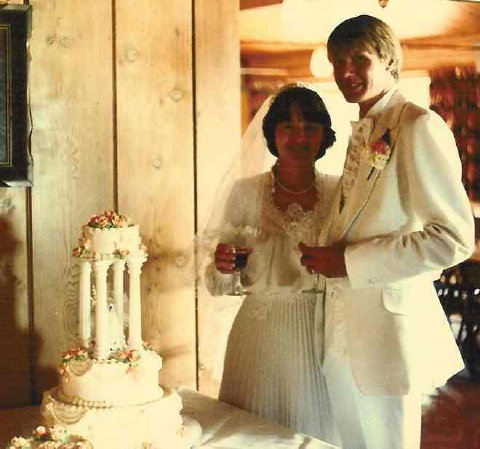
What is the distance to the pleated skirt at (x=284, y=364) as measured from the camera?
6.62 feet

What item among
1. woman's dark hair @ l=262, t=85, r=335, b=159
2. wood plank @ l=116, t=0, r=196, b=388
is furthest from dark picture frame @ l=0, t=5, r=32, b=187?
woman's dark hair @ l=262, t=85, r=335, b=159

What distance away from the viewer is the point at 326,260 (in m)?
1.81

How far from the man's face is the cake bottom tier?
79 cm

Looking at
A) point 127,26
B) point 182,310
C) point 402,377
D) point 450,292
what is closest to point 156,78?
point 127,26

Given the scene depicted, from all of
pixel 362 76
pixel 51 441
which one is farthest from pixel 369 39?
pixel 51 441

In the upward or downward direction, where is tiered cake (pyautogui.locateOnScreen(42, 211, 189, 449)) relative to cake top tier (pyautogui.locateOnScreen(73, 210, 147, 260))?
downward

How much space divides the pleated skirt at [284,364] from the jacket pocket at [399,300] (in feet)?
0.76

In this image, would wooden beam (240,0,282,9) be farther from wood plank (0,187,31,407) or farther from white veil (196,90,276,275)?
wood plank (0,187,31,407)

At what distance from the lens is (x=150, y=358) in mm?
1794

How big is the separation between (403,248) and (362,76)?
389 millimetres

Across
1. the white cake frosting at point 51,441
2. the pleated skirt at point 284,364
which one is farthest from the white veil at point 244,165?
the white cake frosting at point 51,441

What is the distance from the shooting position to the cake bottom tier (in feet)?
5.58

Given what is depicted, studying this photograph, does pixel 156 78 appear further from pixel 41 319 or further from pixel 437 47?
pixel 437 47

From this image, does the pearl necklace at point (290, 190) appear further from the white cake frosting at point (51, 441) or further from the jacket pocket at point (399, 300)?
the white cake frosting at point (51, 441)
